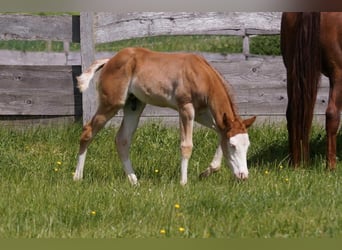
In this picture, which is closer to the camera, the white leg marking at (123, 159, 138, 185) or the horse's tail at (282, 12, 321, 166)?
the white leg marking at (123, 159, 138, 185)

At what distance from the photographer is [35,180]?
638 cm

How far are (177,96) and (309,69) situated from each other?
1.41m

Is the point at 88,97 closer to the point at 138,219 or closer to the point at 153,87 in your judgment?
the point at 153,87

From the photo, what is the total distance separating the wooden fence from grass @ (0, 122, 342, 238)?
0.83 meters

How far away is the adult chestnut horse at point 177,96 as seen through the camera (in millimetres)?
6512

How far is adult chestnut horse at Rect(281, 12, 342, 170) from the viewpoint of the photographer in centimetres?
712

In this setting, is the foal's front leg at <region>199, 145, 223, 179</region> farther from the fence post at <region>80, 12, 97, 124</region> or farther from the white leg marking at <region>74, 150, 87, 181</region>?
the fence post at <region>80, 12, 97, 124</region>

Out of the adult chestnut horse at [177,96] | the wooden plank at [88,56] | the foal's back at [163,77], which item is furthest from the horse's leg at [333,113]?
the wooden plank at [88,56]

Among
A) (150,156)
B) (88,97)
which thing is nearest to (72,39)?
(88,97)

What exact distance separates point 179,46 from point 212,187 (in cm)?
1193

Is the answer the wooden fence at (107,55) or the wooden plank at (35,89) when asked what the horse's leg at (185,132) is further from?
the wooden plank at (35,89)

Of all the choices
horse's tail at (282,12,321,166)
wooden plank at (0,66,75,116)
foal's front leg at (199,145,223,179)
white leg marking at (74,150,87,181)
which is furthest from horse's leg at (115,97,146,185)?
wooden plank at (0,66,75,116)

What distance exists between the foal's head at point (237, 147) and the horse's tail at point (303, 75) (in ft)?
3.21

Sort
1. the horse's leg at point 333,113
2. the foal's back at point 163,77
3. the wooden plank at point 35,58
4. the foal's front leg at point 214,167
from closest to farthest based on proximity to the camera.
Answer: the foal's back at point 163,77, the foal's front leg at point 214,167, the horse's leg at point 333,113, the wooden plank at point 35,58
